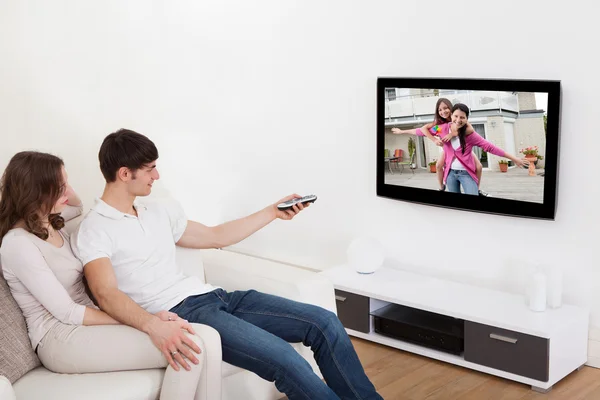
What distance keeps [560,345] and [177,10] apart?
310 cm

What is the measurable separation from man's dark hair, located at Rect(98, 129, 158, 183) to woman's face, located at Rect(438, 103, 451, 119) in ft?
5.17

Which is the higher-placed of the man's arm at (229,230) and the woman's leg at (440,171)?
the woman's leg at (440,171)

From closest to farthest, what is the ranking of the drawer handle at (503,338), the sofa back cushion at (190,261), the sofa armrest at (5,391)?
1. the sofa armrest at (5,391)
2. the sofa back cushion at (190,261)
3. the drawer handle at (503,338)

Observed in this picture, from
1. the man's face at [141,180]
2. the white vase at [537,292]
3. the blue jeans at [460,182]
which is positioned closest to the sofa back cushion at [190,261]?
the man's face at [141,180]

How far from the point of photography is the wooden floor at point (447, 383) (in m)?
3.28

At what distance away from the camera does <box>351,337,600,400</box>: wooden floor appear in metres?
3.28

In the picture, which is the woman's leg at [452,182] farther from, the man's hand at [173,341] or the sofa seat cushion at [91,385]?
the sofa seat cushion at [91,385]

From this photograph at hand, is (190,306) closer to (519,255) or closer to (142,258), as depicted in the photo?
(142,258)

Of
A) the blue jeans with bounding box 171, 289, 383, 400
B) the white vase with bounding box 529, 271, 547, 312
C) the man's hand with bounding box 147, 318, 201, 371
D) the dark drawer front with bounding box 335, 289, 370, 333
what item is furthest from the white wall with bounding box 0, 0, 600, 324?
the man's hand with bounding box 147, 318, 201, 371

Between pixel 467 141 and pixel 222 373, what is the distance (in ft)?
5.54

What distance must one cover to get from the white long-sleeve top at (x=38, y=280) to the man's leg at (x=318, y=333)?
0.58 m

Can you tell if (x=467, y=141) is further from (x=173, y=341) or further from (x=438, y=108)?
(x=173, y=341)

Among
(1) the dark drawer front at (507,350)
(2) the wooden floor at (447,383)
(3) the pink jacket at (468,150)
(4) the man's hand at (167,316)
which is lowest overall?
(2) the wooden floor at (447,383)

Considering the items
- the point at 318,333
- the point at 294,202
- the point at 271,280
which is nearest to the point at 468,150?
the point at 294,202
